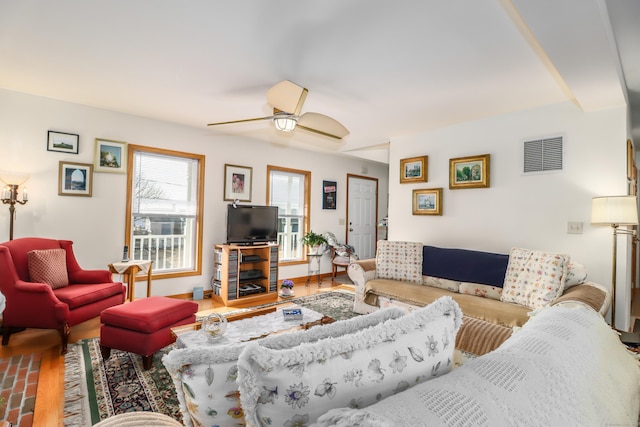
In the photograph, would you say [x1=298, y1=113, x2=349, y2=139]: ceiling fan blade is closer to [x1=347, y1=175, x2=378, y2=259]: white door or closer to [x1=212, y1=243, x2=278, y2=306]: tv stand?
[x1=212, y1=243, x2=278, y2=306]: tv stand

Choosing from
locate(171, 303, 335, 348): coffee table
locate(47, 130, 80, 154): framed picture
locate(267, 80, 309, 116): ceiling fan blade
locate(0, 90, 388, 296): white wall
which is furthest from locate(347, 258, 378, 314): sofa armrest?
locate(47, 130, 80, 154): framed picture

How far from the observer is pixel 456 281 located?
3.48 metres

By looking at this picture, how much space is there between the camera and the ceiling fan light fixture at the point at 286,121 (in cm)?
281

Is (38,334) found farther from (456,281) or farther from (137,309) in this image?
(456,281)

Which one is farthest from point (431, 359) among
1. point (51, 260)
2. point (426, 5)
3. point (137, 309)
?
point (51, 260)

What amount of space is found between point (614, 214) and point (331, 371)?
10.4 ft

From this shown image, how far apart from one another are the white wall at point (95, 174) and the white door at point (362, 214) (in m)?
2.20

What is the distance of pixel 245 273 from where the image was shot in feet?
15.1

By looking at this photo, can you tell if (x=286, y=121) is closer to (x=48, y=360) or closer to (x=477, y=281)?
(x=477, y=281)

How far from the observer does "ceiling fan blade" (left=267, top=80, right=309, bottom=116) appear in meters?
2.45

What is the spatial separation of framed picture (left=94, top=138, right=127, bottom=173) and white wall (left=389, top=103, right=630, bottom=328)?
3.86 m

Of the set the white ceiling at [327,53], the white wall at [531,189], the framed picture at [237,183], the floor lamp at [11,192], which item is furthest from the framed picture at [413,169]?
the floor lamp at [11,192]

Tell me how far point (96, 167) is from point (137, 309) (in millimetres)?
2247

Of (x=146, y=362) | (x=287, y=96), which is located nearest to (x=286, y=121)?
(x=287, y=96)
